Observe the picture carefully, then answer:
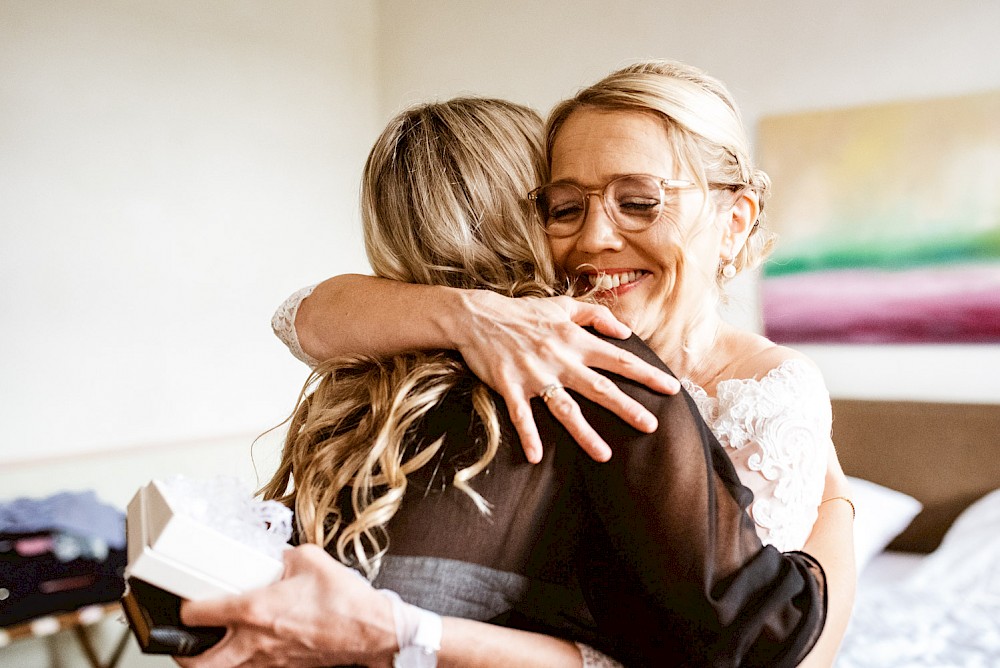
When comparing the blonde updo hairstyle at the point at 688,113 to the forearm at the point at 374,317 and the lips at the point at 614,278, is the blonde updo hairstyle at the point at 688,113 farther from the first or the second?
the forearm at the point at 374,317

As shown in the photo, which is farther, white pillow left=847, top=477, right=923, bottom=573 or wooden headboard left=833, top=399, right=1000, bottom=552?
wooden headboard left=833, top=399, right=1000, bottom=552

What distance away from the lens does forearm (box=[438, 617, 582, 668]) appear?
38.8 inches

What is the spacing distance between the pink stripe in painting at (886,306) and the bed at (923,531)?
265mm

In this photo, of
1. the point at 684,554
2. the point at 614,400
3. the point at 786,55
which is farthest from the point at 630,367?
the point at 786,55

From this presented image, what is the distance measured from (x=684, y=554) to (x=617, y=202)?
611 millimetres

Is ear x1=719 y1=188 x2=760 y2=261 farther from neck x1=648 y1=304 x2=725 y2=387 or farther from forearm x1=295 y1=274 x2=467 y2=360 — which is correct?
forearm x1=295 y1=274 x2=467 y2=360

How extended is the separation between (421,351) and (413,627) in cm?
39

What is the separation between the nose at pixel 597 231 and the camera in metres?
1.33

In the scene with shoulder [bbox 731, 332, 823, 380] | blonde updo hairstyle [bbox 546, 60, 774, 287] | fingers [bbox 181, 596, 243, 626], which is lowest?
fingers [bbox 181, 596, 243, 626]

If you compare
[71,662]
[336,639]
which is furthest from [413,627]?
[71,662]

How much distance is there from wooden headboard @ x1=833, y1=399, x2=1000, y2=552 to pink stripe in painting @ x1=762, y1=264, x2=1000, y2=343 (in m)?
0.26

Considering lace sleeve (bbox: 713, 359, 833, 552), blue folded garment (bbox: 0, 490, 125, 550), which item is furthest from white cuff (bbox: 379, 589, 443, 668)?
blue folded garment (bbox: 0, 490, 125, 550)

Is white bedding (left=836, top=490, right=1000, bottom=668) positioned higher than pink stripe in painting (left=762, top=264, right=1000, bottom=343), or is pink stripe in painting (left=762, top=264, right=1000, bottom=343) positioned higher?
pink stripe in painting (left=762, top=264, right=1000, bottom=343)

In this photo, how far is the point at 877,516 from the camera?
9.84 ft
